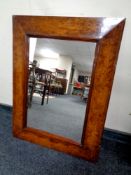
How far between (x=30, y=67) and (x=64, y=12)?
61 cm

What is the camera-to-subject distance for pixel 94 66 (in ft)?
4.42

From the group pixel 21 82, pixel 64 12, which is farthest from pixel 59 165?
pixel 64 12

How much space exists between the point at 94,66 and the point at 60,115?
61 centimetres

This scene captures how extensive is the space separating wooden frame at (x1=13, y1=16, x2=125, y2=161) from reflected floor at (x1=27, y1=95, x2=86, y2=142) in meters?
0.07

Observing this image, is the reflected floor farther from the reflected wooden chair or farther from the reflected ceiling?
the reflected ceiling

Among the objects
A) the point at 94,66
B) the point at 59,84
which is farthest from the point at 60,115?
the point at 94,66

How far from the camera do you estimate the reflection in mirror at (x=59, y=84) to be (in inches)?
58.0

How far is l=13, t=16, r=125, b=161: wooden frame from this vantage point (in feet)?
4.21

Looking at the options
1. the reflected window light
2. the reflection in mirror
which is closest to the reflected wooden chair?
the reflection in mirror

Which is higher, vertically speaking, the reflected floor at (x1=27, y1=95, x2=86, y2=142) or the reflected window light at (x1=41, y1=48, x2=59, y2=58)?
the reflected window light at (x1=41, y1=48, x2=59, y2=58)

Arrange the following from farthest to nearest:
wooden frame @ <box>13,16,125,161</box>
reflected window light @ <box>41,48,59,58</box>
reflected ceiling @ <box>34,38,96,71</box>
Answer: reflected window light @ <box>41,48,59,58</box>
reflected ceiling @ <box>34,38,96,71</box>
wooden frame @ <box>13,16,125,161</box>

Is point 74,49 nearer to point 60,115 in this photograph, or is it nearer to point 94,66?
point 94,66

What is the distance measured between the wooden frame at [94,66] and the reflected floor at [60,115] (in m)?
0.07

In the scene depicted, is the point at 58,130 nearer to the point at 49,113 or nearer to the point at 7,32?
the point at 49,113
